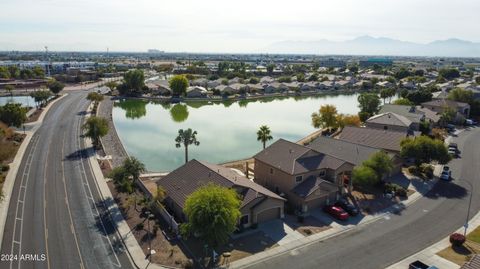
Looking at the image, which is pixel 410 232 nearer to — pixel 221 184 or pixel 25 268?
pixel 221 184

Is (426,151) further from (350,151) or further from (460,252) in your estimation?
(460,252)

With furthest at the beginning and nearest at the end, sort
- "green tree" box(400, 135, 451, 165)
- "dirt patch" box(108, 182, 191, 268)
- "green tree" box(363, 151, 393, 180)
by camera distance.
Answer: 1. "green tree" box(400, 135, 451, 165)
2. "green tree" box(363, 151, 393, 180)
3. "dirt patch" box(108, 182, 191, 268)

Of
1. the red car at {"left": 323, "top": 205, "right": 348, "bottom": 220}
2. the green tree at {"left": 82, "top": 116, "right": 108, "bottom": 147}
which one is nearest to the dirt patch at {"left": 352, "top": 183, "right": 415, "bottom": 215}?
the red car at {"left": 323, "top": 205, "right": 348, "bottom": 220}

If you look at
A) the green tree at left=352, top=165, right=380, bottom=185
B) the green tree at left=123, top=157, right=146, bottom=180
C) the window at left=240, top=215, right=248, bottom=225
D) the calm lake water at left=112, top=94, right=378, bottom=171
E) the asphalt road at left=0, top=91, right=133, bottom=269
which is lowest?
the calm lake water at left=112, top=94, right=378, bottom=171

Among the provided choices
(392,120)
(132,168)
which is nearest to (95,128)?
(132,168)

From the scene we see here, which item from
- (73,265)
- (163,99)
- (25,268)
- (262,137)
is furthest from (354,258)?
(163,99)

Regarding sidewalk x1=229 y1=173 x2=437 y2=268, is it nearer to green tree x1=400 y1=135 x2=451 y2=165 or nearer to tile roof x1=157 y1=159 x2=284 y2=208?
tile roof x1=157 y1=159 x2=284 y2=208

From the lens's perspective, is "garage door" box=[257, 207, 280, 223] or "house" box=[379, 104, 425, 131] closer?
"garage door" box=[257, 207, 280, 223]
